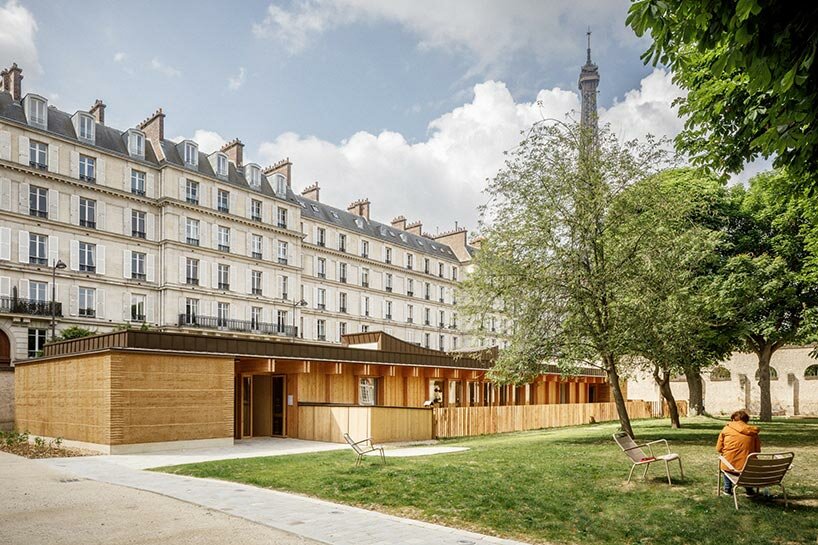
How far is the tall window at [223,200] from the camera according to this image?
46469mm

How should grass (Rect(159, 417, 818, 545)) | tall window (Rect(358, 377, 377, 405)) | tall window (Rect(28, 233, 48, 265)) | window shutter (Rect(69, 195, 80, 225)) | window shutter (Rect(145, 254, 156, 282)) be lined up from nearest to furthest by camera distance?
grass (Rect(159, 417, 818, 545)) < tall window (Rect(358, 377, 377, 405)) < tall window (Rect(28, 233, 48, 265)) < window shutter (Rect(69, 195, 80, 225)) < window shutter (Rect(145, 254, 156, 282))

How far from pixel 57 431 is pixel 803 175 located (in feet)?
69.7

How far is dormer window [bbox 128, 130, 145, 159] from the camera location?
42.5 metres

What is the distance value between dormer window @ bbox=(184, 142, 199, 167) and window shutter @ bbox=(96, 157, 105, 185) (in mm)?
5761

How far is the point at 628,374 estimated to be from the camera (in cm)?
2002

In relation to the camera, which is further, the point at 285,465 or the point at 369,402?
the point at 369,402

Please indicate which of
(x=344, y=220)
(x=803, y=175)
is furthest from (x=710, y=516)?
(x=344, y=220)

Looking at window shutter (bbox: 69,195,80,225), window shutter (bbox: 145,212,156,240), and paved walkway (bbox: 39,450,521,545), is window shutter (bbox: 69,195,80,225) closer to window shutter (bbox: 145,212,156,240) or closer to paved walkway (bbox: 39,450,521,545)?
window shutter (bbox: 145,212,156,240)

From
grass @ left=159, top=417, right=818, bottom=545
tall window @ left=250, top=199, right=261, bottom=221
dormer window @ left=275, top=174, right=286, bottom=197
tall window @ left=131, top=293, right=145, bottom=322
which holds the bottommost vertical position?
grass @ left=159, top=417, right=818, bottom=545

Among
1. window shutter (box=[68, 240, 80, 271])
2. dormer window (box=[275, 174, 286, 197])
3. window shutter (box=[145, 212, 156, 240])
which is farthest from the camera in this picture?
dormer window (box=[275, 174, 286, 197])

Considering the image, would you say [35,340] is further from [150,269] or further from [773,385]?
[773,385]

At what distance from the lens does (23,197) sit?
36844mm

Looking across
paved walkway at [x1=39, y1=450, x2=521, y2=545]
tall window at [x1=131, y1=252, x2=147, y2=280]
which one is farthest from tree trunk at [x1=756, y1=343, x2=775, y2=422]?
tall window at [x1=131, y1=252, x2=147, y2=280]

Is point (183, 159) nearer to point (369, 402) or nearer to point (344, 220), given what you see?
point (344, 220)
